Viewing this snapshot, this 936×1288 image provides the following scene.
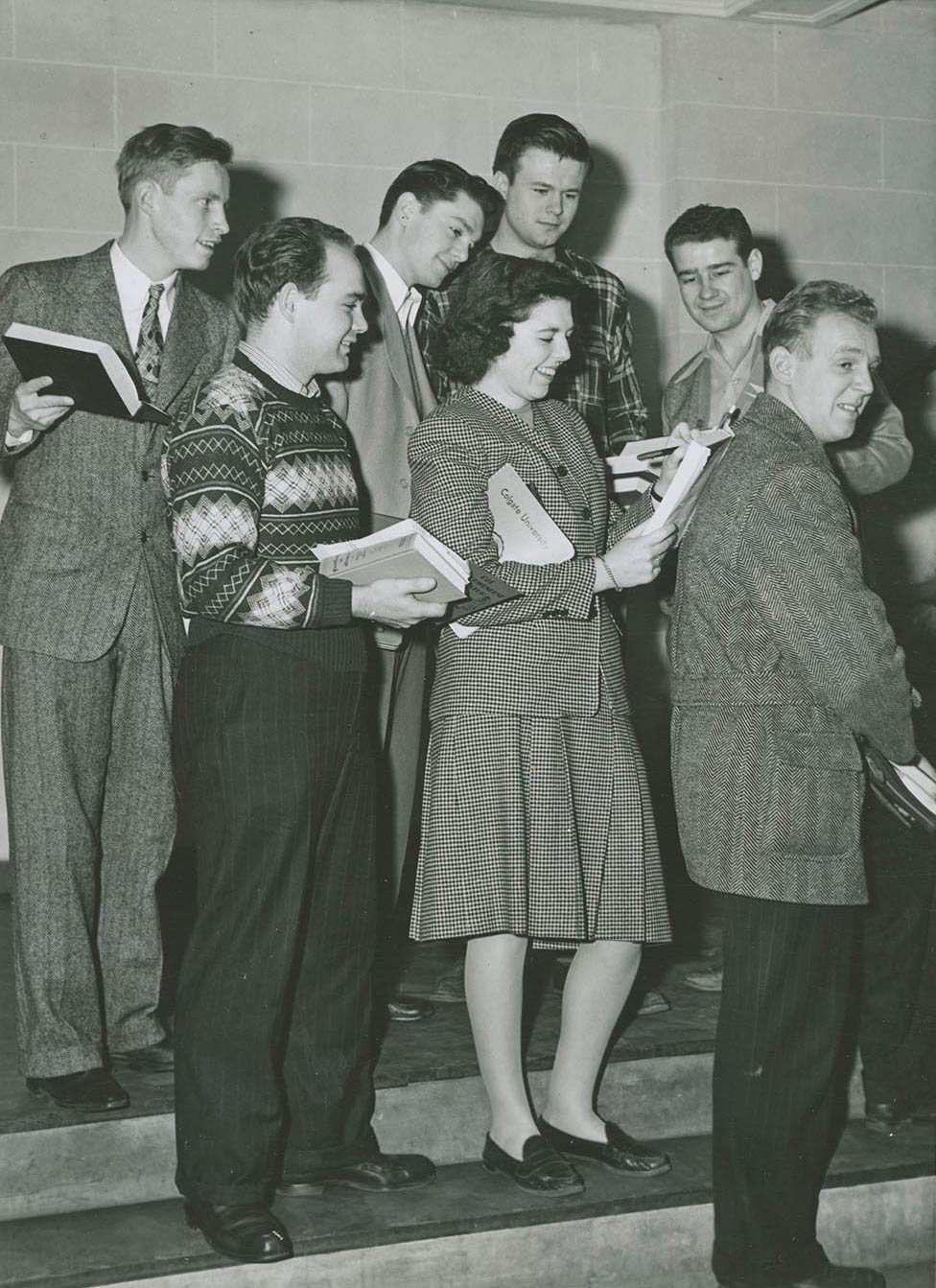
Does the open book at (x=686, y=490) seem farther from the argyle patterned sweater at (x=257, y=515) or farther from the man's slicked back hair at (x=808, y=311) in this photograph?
the argyle patterned sweater at (x=257, y=515)

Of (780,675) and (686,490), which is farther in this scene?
(686,490)

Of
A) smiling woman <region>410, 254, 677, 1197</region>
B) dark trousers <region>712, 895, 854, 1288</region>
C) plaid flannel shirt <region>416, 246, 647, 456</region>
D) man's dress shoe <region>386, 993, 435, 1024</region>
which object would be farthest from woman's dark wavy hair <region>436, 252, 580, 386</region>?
man's dress shoe <region>386, 993, 435, 1024</region>

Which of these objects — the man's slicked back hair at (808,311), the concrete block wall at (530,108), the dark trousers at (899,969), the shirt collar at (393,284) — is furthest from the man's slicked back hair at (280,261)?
the concrete block wall at (530,108)

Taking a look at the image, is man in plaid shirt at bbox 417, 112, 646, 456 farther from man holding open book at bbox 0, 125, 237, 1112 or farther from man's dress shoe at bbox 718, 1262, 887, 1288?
man's dress shoe at bbox 718, 1262, 887, 1288

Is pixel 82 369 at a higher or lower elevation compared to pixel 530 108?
lower

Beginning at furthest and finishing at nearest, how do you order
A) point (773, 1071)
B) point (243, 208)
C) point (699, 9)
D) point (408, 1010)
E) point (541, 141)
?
point (699, 9)
point (243, 208)
point (541, 141)
point (408, 1010)
point (773, 1071)

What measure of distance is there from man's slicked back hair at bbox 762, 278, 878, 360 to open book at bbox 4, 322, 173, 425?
99 cm

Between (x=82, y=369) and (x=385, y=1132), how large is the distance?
57.7 inches

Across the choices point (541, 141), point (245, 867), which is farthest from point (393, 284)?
point (245, 867)

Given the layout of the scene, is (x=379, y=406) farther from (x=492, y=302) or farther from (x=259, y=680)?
(x=259, y=680)

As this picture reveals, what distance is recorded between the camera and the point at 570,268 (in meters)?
3.43

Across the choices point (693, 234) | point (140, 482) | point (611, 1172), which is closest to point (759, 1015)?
point (611, 1172)

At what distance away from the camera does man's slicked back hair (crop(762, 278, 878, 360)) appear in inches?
93.4

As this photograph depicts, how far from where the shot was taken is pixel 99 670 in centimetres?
267
